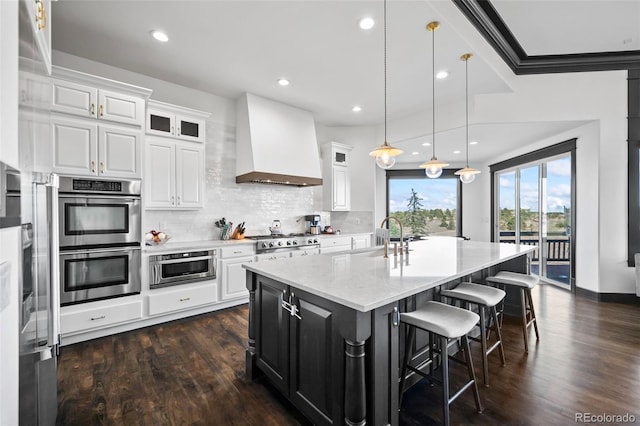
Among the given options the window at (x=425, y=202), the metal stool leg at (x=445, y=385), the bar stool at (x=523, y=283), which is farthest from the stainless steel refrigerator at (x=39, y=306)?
the window at (x=425, y=202)

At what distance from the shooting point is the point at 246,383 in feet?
7.00

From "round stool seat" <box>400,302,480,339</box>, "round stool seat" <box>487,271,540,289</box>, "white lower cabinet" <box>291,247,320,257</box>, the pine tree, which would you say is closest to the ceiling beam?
"round stool seat" <box>487,271,540,289</box>

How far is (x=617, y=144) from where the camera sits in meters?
4.04

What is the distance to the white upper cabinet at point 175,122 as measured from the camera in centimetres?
348

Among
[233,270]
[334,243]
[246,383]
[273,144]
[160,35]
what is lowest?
[246,383]

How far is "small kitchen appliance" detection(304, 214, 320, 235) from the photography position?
5215 millimetres

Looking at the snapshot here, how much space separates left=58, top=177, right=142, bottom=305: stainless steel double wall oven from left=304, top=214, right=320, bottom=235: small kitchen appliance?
282cm

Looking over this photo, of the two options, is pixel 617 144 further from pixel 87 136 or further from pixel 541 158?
pixel 87 136

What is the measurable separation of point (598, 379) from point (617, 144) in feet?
11.9

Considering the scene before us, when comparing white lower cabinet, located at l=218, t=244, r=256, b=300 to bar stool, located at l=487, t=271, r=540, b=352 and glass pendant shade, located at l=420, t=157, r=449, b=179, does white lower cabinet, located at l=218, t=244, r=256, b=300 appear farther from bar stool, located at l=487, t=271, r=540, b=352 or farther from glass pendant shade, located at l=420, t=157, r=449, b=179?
bar stool, located at l=487, t=271, r=540, b=352

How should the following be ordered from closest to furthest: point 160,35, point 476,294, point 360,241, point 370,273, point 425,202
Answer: point 370,273, point 476,294, point 160,35, point 360,241, point 425,202

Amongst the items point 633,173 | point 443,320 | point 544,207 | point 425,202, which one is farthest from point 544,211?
point 443,320

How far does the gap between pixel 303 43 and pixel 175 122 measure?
1.91 m

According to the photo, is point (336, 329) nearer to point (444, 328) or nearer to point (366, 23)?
point (444, 328)
